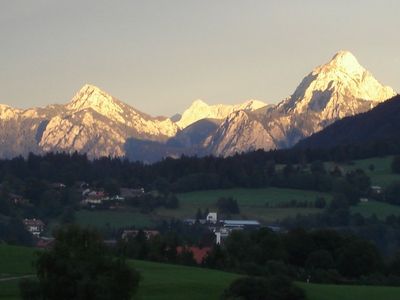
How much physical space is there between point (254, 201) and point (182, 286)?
108m

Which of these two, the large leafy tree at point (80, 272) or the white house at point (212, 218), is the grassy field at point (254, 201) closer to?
the white house at point (212, 218)

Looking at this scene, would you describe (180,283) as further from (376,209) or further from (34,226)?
(376,209)

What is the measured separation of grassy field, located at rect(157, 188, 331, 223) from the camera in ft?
504

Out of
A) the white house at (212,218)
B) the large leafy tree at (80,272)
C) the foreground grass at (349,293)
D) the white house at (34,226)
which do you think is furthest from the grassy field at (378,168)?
the large leafy tree at (80,272)

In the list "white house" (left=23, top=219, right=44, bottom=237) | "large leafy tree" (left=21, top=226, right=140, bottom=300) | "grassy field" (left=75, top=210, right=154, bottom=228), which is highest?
"grassy field" (left=75, top=210, right=154, bottom=228)

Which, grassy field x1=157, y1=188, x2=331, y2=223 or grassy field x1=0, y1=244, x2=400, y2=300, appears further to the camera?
grassy field x1=157, y1=188, x2=331, y2=223

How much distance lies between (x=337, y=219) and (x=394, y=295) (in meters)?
90.7

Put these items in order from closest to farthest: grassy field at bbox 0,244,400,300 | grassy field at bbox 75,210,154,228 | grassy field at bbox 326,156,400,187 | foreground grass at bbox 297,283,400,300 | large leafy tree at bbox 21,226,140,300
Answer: large leafy tree at bbox 21,226,140,300 < grassy field at bbox 0,244,400,300 < foreground grass at bbox 297,283,400,300 < grassy field at bbox 75,210,154,228 < grassy field at bbox 326,156,400,187

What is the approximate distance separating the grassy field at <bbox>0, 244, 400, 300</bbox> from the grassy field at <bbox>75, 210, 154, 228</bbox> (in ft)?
259

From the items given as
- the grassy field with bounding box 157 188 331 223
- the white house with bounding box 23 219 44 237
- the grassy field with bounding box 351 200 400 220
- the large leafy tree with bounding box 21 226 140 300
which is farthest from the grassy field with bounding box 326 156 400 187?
the large leafy tree with bounding box 21 226 140 300

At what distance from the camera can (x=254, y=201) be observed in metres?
164

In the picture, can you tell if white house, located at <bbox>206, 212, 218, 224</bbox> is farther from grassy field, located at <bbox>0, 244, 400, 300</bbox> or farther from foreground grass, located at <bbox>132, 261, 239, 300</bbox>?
foreground grass, located at <bbox>132, 261, 239, 300</bbox>

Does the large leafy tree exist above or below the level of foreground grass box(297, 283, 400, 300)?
above

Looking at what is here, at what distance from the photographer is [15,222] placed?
144875mm
